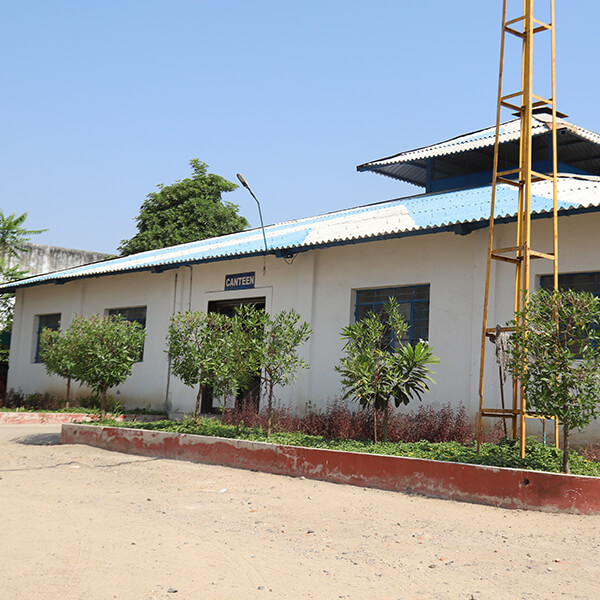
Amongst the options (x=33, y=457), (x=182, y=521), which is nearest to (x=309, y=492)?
(x=182, y=521)

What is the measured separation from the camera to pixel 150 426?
12.3 m

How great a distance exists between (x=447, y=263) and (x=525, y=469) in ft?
17.6

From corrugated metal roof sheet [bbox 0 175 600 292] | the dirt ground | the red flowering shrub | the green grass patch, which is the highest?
corrugated metal roof sheet [bbox 0 175 600 292]

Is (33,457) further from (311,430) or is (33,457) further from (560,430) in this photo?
(560,430)

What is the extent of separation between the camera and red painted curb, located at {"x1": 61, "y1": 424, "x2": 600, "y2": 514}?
719cm

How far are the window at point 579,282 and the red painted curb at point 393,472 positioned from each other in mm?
4316

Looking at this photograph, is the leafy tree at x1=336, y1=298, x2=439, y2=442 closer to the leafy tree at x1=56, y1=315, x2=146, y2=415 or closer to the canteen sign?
the leafy tree at x1=56, y1=315, x2=146, y2=415

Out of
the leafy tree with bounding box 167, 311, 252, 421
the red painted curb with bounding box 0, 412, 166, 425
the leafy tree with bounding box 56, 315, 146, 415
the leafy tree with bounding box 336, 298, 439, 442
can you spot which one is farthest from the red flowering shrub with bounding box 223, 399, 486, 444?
the red painted curb with bounding box 0, 412, 166, 425

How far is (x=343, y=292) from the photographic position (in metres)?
13.9

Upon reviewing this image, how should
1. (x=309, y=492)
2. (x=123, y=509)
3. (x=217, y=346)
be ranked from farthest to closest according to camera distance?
(x=217, y=346), (x=309, y=492), (x=123, y=509)

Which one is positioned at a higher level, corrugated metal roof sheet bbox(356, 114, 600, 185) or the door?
corrugated metal roof sheet bbox(356, 114, 600, 185)

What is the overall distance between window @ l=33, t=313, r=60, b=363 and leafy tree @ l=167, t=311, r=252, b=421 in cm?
1048

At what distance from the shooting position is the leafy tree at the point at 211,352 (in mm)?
11430

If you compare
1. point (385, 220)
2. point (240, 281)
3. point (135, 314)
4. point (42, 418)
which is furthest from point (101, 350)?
point (385, 220)
